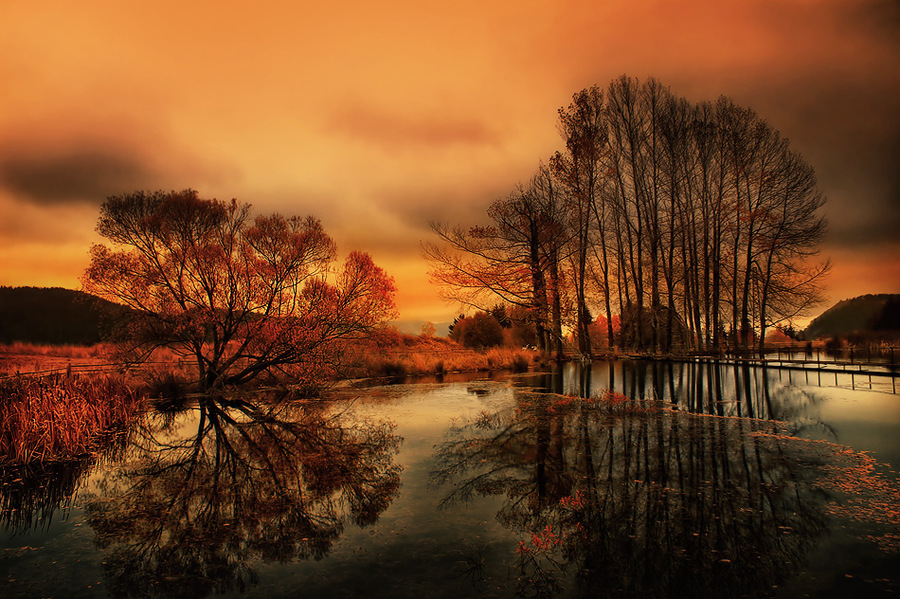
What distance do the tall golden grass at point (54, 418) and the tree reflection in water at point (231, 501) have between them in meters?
1.36

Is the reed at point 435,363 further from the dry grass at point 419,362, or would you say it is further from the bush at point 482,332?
the bush at point 482,332

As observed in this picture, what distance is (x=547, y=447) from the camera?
360 inches

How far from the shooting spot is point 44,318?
86125 mm

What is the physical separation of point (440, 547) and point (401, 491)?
1916 mm

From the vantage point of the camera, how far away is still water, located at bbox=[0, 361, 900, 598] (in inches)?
174

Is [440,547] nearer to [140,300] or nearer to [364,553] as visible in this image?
[364,553]

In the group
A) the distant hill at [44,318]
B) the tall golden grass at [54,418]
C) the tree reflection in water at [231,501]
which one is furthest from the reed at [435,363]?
the distant hill at [44,318]

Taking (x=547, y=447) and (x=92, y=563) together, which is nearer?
(x=92, y=563)

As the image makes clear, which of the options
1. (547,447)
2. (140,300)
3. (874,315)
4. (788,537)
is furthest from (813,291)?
(140,300)

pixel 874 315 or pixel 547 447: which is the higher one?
pixel 874 315

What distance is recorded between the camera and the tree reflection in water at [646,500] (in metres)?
4.38

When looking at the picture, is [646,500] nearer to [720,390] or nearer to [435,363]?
[720,390]

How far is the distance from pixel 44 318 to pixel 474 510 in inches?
4260

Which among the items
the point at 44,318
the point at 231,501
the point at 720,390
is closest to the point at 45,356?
the point at 231,501
